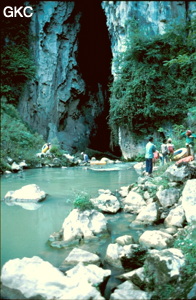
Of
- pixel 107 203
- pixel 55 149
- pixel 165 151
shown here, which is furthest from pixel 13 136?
pixel 165 151

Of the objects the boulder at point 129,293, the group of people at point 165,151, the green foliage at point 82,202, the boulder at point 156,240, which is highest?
the group of people at point 165,151

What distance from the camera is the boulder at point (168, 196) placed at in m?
4.49

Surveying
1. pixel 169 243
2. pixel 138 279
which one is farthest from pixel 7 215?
pixel 169 243

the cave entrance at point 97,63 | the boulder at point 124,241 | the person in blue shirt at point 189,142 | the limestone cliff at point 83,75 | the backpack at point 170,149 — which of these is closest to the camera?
the boulder at point 124,241

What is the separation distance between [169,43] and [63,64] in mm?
7454

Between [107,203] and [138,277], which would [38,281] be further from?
[107,203]

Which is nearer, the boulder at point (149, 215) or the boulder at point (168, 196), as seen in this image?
the boulder at point (149, 215)

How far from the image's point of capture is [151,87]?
12.6 meters

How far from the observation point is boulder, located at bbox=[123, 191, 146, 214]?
4.55 meters

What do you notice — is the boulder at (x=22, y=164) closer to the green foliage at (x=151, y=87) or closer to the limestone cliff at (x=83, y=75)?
the green foliage at (x=151, y=87)

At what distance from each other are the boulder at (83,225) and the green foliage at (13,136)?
1458 millimetres

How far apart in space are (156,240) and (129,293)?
1.20 m

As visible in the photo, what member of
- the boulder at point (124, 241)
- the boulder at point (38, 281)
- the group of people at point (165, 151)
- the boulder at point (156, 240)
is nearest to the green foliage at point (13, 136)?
the boulder at point (38, 281)

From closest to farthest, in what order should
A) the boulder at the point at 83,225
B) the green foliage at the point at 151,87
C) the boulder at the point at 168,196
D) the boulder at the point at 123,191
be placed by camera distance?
the boulder at the point at 83,225 < the boulder at the point at 168,196 < the boulder at the point at 123,191 < the green foliage at the point at 151,87
